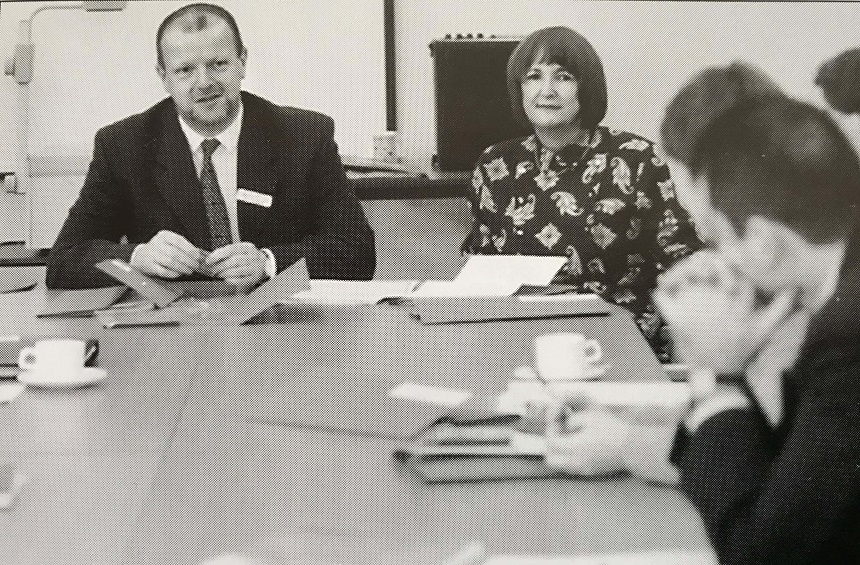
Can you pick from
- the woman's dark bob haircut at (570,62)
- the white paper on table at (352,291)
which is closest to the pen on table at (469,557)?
the white paper on table at (352,291)

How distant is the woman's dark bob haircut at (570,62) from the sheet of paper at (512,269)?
33 centimetres

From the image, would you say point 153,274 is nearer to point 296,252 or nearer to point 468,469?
point 296,252

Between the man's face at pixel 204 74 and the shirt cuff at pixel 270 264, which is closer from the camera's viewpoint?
the man's face at pixel 204 74

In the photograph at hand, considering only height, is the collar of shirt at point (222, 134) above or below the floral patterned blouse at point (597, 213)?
above

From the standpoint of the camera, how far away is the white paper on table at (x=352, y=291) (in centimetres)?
154

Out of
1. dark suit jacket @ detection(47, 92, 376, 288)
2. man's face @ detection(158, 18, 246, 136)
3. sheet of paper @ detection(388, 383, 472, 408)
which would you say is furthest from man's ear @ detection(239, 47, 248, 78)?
sheet of paper @ detection(388, 383, 472, 408)

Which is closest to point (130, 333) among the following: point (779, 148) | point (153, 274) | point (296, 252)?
point (153, 274)

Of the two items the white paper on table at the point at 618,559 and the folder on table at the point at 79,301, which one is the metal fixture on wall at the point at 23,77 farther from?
the white paper on table at the point at 618,559

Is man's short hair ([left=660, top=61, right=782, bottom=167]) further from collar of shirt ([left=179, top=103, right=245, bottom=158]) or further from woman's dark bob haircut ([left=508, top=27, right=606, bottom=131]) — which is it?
collar of shirt ([left=179, top=103, right=245, bottom=158])

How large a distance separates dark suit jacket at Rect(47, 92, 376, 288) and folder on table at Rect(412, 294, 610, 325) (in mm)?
354

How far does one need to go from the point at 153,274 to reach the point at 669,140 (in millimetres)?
866

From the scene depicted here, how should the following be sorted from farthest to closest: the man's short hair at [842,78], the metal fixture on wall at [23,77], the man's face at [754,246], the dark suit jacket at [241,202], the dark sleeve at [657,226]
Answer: the dark sleeve at [657,226] < the dark suit jacket at [241,202] < the metal fixture on wall at [23,77] < the man's short hair at [842,78] < the man's face at [754,246]

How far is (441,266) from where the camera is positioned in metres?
1.92

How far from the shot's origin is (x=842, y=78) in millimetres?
1069
